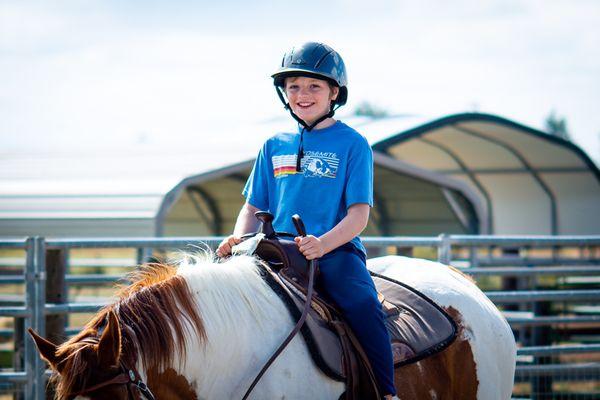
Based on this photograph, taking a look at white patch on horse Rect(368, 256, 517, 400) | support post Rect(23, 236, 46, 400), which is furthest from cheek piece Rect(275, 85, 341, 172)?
support post Rect(23, 236, 46, 400)

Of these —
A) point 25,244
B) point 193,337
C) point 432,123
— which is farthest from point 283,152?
point 432,123

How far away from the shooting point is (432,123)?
1296 cm

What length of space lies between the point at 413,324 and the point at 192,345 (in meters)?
1.21

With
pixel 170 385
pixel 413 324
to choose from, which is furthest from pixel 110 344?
pixel 413 324

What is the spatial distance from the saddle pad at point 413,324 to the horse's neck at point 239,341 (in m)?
0.54

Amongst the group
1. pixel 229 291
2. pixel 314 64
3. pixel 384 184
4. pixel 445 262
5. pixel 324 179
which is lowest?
pixel 445 262

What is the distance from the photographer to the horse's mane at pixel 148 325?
279cm

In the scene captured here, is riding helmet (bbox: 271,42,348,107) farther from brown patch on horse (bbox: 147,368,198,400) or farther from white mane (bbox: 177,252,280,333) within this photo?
brown patch on horse (bbox: 147,368,198,400)

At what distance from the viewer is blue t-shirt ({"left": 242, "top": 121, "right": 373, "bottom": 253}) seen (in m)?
3.52

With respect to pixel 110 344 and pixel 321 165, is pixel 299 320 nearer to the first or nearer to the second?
pixel 321 165

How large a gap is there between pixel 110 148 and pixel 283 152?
1663 cm

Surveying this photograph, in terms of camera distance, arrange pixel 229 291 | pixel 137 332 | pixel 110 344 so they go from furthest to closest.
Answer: pixel 229 291, pixel 137 332, pixel 110 344

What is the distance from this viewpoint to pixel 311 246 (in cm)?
332

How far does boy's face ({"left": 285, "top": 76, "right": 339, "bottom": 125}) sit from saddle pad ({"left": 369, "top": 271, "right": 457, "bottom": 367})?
94cm
